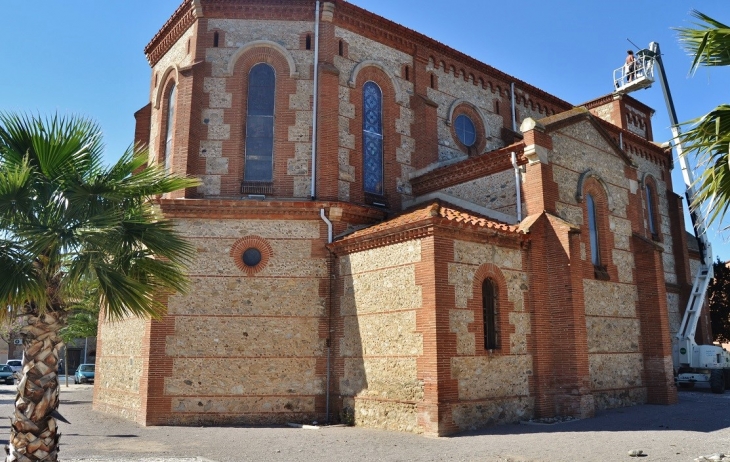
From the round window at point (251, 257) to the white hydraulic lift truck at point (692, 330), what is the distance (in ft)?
49.1

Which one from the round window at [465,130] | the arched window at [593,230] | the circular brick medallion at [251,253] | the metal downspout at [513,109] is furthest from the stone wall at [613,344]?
the circular brick medallion at [251,253]

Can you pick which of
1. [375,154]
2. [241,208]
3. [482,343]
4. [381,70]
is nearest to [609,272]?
[482,343]

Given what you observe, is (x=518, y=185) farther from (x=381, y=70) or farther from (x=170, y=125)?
(x=170, y=125)

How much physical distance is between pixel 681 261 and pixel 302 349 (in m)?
20.1

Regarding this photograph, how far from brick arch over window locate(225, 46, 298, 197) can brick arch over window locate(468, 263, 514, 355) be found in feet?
18.5

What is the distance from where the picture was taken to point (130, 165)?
8.57 m

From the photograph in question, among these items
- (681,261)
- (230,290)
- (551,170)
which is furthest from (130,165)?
(681,261)

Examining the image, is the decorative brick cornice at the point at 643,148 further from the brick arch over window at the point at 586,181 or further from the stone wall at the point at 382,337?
the stone wall at the point at 382,337

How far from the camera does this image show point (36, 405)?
7.12m

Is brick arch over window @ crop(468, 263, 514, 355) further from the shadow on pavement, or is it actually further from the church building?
the shadow on pavement

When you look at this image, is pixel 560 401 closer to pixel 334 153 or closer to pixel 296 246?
pixel 296 246

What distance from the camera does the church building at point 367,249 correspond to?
44.1ft

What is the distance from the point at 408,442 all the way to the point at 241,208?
7271 mm

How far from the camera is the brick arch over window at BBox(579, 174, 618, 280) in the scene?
16.8 m
